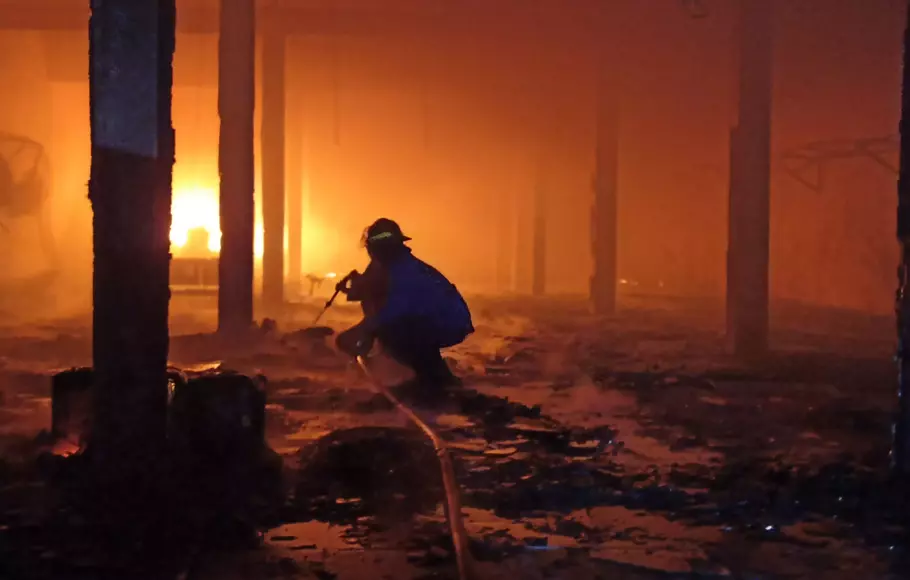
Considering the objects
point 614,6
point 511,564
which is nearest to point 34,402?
point 511,564

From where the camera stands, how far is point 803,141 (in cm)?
1470

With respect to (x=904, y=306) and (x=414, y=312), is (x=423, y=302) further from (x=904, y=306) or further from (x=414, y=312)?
(x=904, y=306)

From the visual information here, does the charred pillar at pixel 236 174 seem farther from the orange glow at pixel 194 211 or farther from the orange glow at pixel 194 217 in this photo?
the orange glow at pixel 194 211

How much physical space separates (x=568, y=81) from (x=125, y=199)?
40.1 feet

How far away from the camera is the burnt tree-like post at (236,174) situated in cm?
916

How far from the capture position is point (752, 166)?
8617mm

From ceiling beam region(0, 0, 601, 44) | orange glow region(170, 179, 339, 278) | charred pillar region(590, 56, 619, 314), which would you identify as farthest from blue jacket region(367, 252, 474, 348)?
orange glow region(170, 179, 339, 278)

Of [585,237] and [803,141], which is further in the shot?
[585,237]

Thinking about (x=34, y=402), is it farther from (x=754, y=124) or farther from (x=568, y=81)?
(x=568, y=81)

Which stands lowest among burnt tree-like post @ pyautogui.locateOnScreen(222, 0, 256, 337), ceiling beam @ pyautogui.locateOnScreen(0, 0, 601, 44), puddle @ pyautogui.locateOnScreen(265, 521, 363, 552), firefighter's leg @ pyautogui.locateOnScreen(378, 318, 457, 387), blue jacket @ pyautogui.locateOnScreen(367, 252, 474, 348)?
puddle @ pyautogui.locateOnScreen(265, 521, 363, 552)

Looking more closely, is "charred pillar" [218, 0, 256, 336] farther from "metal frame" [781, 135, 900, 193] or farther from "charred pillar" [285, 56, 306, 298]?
"charred pillar" [285, 56, 306, 298]

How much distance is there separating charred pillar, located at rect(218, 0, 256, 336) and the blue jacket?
10.1 ft

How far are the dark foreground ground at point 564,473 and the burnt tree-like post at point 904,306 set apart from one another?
0.23 m

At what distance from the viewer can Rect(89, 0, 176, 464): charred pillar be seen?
3631 millimetres
